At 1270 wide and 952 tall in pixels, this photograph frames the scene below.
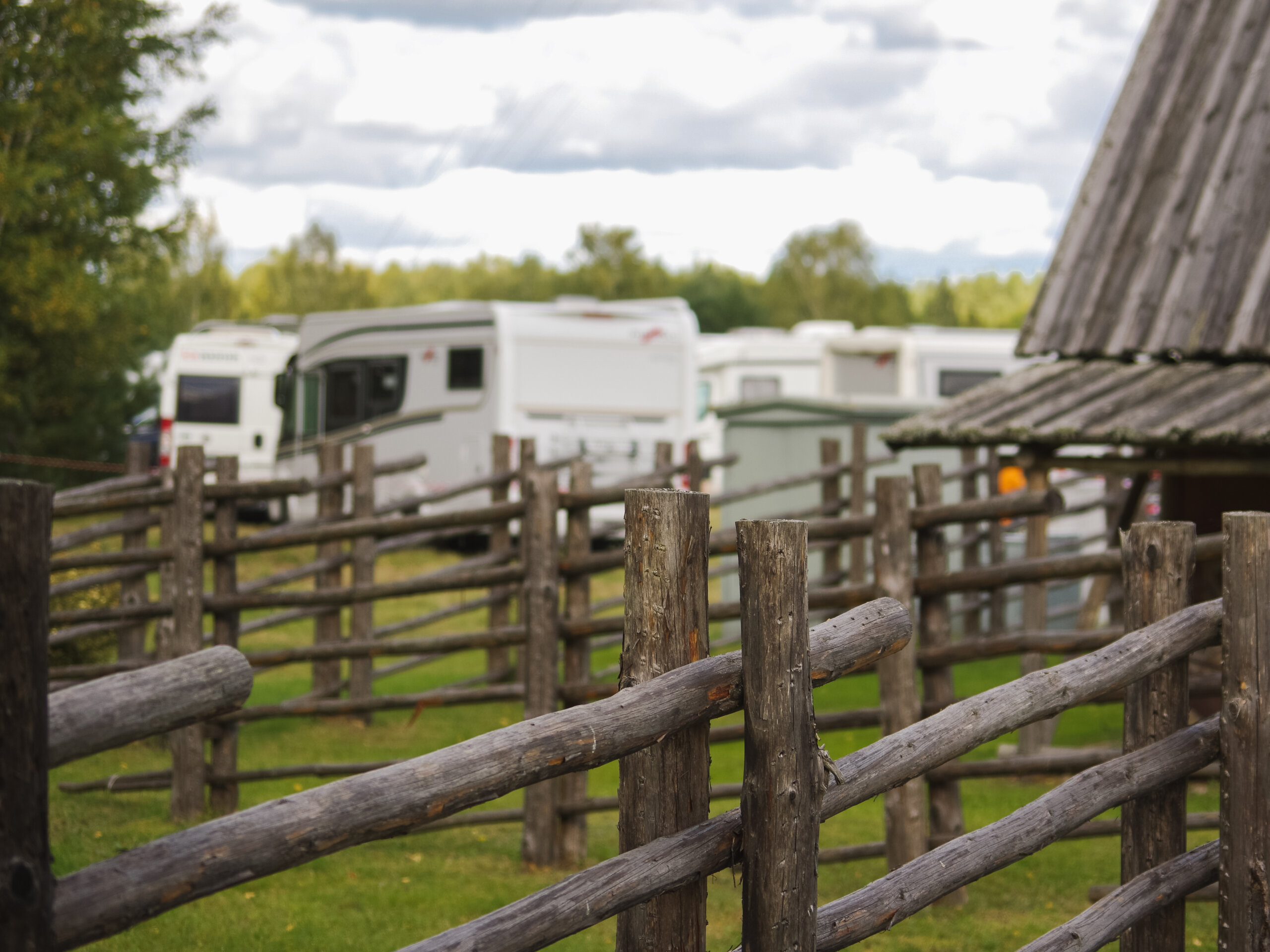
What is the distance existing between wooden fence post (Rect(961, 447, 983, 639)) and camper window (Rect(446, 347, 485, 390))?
6.11 m

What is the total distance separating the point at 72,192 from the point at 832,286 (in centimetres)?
5026

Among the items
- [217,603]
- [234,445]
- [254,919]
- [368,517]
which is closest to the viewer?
[254,919]

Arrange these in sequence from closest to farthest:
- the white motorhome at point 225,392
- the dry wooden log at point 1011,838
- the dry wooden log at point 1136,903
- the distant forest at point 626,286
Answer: the dry wooden log at point 1011,838 → the dry wooden log at point 1136,903 → the white motorhome at point 225,392 → the distant forest at point 626,286

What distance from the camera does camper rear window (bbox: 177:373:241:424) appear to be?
818 inches

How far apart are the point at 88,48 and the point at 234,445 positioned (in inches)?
290

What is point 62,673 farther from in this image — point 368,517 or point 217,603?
point 368,517

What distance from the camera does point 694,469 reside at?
38.6ft

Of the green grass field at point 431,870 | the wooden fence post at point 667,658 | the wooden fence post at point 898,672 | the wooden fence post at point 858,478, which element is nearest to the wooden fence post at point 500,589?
the green grass field at point 431,870

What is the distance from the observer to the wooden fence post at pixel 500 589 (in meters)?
10.0

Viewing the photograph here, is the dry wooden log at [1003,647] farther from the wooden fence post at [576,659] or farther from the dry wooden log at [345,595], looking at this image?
the dry wooden log at [345,595]

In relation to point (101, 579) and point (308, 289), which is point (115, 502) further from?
point (308, 289)

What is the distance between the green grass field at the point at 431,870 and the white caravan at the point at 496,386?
21.8ft

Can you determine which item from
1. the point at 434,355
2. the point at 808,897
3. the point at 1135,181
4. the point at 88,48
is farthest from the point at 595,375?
the point at 808,897

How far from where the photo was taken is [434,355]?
16.4 meters
